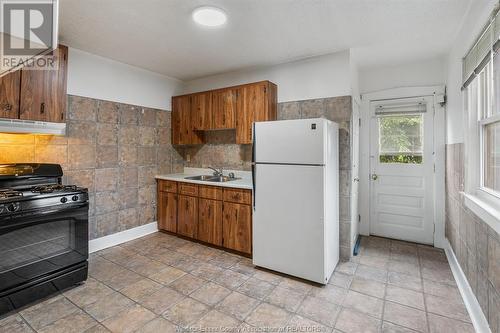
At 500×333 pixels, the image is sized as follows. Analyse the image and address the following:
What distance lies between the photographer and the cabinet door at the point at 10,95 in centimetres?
219

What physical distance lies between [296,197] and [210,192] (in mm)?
1275

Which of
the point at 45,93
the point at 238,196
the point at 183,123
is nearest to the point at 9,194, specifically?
the point at 45,93

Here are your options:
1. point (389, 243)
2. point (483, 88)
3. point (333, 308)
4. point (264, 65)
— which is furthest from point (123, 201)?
point (483, 88)

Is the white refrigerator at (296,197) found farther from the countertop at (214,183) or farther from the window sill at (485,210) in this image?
the window sill at (485,210)

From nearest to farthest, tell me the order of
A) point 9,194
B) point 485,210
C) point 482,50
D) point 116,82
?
point 485,210
point 482,50
point 9,194
point 116,82


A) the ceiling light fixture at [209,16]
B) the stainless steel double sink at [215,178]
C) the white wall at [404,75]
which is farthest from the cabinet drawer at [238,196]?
the white wall at [404,75]

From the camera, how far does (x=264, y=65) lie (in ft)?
11.2

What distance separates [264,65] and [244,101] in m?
0.57

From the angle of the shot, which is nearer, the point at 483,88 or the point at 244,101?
the point at 483,88

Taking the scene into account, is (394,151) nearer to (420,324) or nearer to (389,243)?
(389,243)

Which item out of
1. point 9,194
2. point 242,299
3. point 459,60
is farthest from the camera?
point 459,60

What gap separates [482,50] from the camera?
5.87 feet

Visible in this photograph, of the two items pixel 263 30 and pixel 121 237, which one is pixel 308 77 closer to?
pixel 263 30

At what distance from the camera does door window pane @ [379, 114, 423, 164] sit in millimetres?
3406
